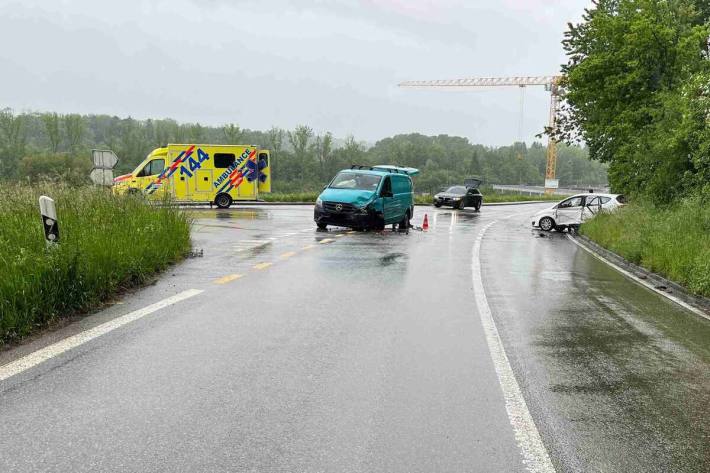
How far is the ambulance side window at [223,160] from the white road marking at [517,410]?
2470 cm

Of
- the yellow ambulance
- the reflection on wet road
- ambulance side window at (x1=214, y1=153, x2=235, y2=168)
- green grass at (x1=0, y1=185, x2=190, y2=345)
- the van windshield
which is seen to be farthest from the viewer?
ambulance side window at (x1=214, y1=153, x2=235, y2=168)

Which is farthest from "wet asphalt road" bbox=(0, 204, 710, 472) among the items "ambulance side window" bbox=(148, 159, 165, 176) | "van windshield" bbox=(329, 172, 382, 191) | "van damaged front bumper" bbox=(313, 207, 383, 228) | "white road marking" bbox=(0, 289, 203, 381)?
"ambulance side window" bbox=(148, 159, 165, 176)

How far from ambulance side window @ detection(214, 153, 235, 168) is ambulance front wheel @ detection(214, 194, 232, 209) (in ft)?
5.12

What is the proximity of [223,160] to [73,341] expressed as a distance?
83.1ft

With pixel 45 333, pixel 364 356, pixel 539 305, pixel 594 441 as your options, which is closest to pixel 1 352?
pixel 45 333

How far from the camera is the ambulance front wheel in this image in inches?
1186

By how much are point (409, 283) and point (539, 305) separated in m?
2.09

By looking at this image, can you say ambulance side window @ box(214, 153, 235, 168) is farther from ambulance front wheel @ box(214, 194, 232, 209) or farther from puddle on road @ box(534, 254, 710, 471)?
puddle on road @ box(534, 254, 710, 471)

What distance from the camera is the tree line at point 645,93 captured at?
59.3 feet

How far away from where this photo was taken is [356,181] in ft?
61.7

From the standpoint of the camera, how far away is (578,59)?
93.3ft

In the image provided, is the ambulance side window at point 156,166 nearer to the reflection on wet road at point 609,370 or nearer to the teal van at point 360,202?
the teal van at point 360,202

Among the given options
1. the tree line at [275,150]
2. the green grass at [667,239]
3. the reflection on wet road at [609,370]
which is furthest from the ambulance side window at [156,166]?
the tree line at [275,150]

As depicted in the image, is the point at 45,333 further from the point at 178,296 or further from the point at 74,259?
the point at 178,296
